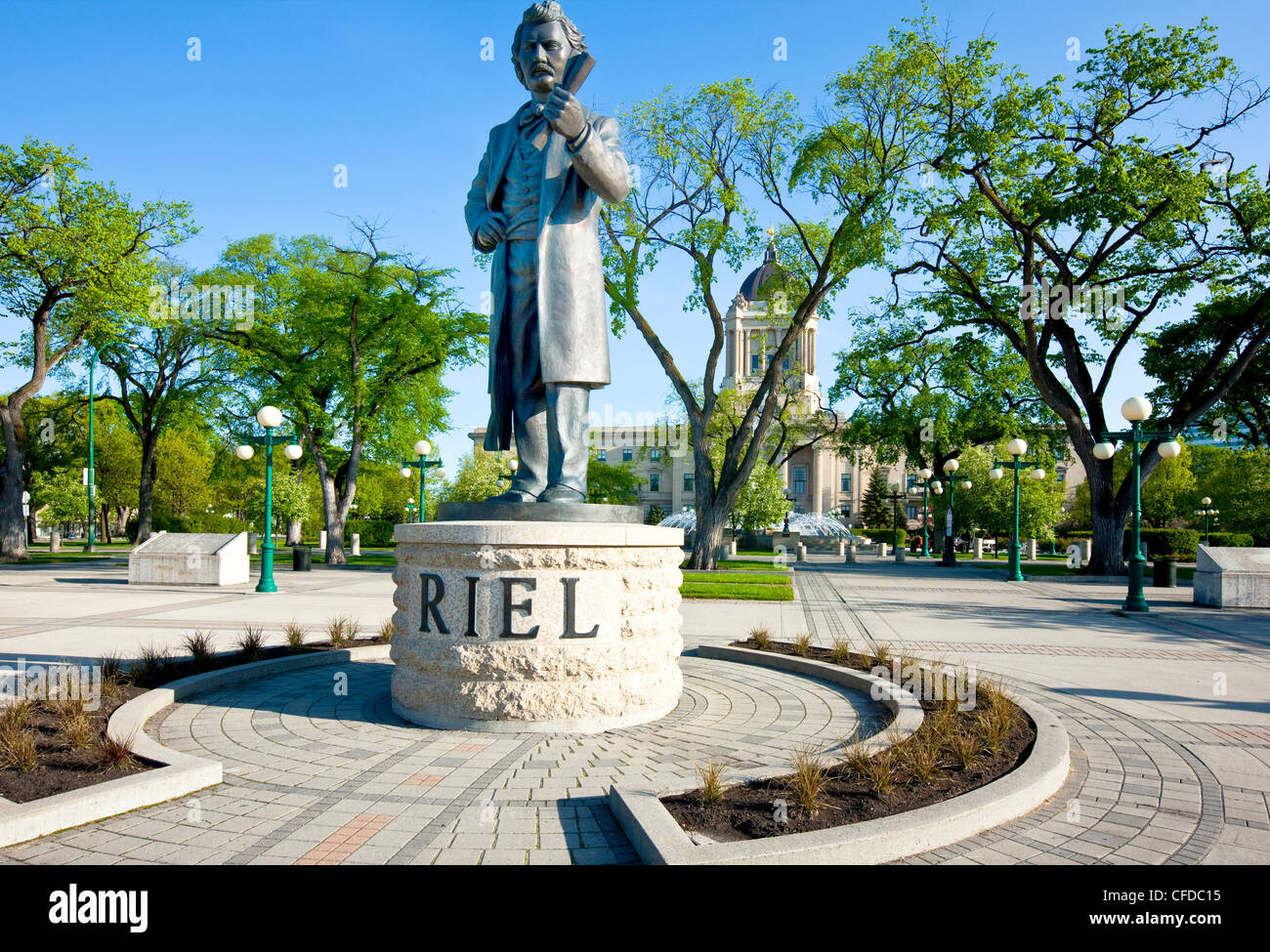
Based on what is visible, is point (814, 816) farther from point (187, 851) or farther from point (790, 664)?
point (790, 664)

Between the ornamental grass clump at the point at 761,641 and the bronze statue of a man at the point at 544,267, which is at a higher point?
the bronze statue of a man at the point at 544,267

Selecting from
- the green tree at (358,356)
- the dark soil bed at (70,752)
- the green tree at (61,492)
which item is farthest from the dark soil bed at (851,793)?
the green tree at (61,492)

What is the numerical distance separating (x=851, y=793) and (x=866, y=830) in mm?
580

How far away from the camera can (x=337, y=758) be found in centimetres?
493

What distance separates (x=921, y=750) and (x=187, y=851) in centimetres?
→ 366

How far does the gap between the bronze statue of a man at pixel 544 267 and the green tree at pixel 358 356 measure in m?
20.6

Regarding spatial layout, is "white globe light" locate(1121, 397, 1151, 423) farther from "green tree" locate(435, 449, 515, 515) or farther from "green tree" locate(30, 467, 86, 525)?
"green tree" locate(30, 467, 86, 525)

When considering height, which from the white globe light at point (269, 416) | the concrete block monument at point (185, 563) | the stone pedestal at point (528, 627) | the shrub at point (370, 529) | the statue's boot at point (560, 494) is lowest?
the shrub at point (370, 529)

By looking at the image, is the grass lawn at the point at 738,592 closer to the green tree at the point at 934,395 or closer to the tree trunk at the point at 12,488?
the green tree at the point at 934,395

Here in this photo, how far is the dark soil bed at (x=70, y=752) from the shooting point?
161 inches

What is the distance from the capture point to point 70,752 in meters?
4.61

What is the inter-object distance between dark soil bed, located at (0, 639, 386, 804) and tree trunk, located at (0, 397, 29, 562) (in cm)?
2676

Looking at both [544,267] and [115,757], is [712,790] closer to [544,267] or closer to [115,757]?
[115,757]
